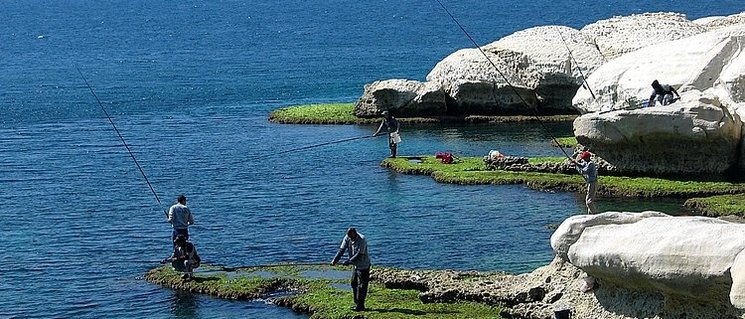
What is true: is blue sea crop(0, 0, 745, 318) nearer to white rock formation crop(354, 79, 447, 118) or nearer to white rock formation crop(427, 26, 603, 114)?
white rock formation crop(354, 79, 447, 118)

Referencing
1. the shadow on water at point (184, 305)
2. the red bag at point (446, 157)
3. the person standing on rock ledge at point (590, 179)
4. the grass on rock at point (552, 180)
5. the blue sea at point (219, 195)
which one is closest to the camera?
the shadow on water at point (184, 305)

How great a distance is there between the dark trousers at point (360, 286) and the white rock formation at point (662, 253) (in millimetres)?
5248

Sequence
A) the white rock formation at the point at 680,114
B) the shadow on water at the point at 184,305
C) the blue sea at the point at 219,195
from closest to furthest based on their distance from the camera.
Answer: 1. the shadow on water at the point at 184,305
2. the blue sea at the point at 219,195
3. the white rock formation at the point at 680,114

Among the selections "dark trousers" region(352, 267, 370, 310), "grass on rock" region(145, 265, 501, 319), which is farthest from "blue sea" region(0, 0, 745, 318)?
"dark trousers" region(352, 267, 370, 310)

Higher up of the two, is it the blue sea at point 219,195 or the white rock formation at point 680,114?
the white rock formation at point 680,114

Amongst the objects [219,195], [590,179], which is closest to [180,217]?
[590,179]

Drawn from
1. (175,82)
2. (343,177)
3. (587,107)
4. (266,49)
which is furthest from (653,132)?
(266,49)

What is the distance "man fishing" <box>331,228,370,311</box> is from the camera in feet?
103

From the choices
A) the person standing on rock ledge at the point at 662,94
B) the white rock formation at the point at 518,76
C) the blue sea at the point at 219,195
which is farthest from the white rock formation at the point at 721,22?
the person standing on rock ledge at the point at 662,94

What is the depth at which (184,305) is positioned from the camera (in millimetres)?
34625

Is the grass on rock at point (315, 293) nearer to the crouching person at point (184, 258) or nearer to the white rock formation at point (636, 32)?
the crouching person at point (184, 258)

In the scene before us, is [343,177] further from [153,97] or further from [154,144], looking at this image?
[153,97]

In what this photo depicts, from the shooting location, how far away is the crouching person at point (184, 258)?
120ft

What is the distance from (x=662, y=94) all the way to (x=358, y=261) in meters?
22.8
